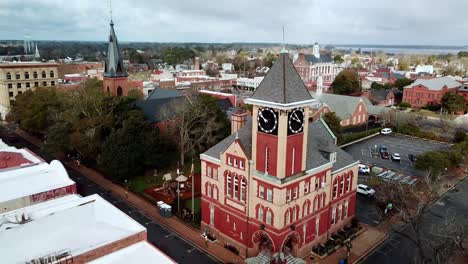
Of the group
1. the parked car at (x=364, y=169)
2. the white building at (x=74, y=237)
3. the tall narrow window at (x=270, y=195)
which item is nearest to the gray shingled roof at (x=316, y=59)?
the parked car at (x=364, y=169)

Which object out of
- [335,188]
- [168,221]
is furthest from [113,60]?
[335,188]

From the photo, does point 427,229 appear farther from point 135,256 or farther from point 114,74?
point 114,74

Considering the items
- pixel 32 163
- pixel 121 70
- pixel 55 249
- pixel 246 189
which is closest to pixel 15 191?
pixel 32 163

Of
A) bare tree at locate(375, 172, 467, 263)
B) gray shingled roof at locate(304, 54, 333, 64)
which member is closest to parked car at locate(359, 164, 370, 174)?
bare tree at locate(375, 172, 467, 263)

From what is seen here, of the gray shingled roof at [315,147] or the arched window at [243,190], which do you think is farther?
the gray shingled roof at [315,147]

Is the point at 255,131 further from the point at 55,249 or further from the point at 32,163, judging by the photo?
the point at 32,163

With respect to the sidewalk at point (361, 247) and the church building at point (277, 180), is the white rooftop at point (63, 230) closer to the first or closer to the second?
the church building at point (277, 180)
